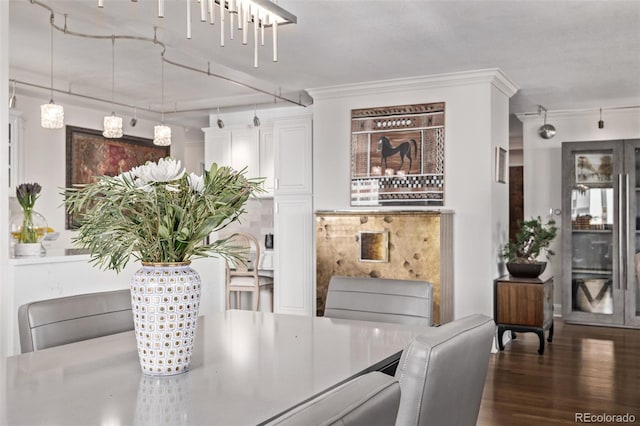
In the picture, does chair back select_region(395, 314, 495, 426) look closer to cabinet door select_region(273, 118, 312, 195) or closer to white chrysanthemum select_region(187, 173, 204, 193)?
white chrysanthemum select_region(187, 173, 204, 193)

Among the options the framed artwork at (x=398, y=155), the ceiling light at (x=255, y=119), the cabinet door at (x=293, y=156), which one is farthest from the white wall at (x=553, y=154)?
the ceiling light at (x=255, y=119)

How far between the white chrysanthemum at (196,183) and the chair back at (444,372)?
27.3 inches

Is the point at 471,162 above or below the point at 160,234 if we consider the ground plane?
above

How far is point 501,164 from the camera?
220 inches

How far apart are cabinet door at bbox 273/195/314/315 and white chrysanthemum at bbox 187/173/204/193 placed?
466 cm

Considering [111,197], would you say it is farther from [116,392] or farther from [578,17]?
[578,17]

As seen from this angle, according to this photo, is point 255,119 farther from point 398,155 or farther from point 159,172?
point 159,172

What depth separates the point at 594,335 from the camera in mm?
6047

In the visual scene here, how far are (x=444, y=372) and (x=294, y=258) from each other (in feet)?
16.7

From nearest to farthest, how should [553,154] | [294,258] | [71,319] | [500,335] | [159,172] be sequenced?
[159,172] → [71,319] → [500,335] → [294,258] → [553,154]

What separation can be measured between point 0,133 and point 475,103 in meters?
3.84

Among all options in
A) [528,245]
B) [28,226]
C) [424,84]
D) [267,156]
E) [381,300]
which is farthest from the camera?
[267,156]

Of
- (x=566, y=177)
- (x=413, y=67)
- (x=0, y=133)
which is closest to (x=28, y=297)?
(x=0, y=133)

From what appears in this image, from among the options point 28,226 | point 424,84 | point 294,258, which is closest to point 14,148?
point 294,258
